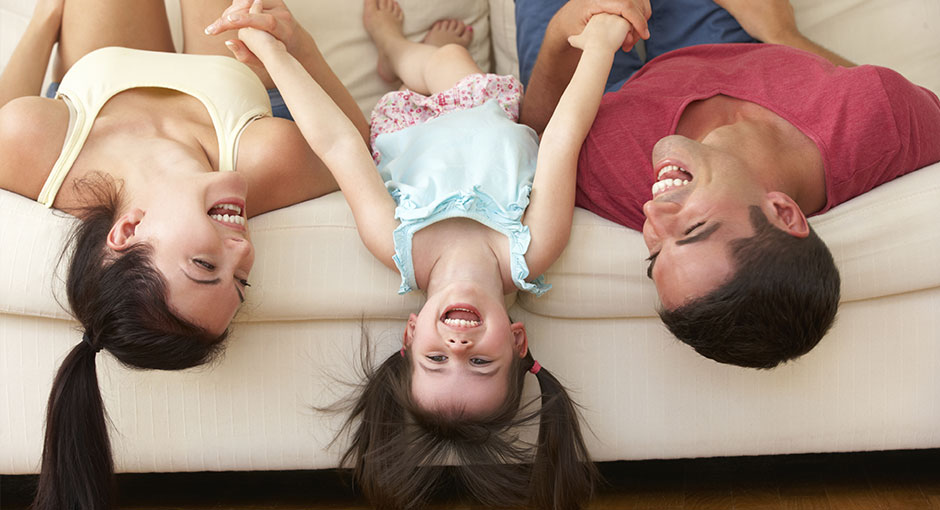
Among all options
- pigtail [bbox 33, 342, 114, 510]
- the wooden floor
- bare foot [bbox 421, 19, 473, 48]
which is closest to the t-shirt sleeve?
the wooden floor

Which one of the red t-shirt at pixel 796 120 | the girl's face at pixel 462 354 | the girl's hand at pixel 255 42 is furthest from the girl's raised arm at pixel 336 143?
the red t-shirt at pixel 796 120

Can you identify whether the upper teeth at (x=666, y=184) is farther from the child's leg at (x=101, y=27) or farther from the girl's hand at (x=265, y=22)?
the child's leg at (x=101, y=27)

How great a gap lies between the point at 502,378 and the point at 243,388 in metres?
0.44

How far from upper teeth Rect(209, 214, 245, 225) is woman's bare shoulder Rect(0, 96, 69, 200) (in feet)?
1.09

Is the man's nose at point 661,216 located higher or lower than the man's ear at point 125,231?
lower

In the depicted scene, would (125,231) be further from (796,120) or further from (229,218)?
(796,120)

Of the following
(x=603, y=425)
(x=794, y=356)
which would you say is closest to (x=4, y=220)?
(x=603, y=425)

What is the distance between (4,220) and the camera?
4.29ft

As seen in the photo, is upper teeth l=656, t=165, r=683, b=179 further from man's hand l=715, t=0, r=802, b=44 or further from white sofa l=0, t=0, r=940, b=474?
man's hand l=715, t=0, r=802, b=44

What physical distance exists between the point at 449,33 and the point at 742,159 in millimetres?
926

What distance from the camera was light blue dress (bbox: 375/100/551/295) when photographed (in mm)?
1316

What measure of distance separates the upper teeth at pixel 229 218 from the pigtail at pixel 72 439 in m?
0.26

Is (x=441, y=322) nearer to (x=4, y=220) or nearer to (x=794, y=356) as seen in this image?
(x=794, y=356)

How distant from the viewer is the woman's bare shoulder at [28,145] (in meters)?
1.35
